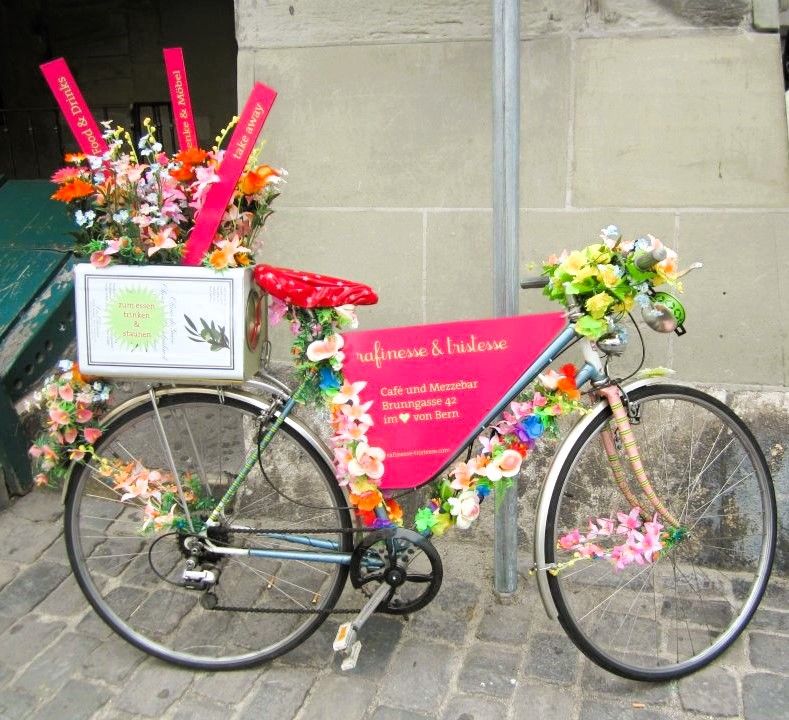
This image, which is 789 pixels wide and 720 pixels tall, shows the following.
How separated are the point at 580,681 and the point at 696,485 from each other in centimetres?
95

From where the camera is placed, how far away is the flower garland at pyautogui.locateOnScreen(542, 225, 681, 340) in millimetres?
2227

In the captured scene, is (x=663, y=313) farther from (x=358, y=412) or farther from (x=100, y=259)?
(x=100, y=259)

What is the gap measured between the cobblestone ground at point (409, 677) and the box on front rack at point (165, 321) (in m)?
1.08

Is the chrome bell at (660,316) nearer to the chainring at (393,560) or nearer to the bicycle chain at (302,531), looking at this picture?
the chainring at (393,560)

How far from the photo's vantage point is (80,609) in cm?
303

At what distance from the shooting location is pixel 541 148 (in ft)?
10.0

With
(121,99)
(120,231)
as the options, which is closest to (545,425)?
(120,231)

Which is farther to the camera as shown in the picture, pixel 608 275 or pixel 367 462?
pixel 367 462

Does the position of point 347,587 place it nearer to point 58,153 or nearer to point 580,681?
point 580,681

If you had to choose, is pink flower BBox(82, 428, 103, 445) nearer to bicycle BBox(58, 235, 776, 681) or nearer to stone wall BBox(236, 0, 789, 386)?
bicycle BBox(58, 235, 776, 681)

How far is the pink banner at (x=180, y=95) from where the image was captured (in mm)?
2303

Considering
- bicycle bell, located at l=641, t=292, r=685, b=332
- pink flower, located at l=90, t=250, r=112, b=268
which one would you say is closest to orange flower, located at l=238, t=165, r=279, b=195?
pink flower, located at l=90, t=250, r=112, b=268

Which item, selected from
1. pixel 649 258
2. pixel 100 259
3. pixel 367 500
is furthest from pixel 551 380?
pixel 100 259

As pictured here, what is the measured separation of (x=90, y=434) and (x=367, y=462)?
36.2 inches
